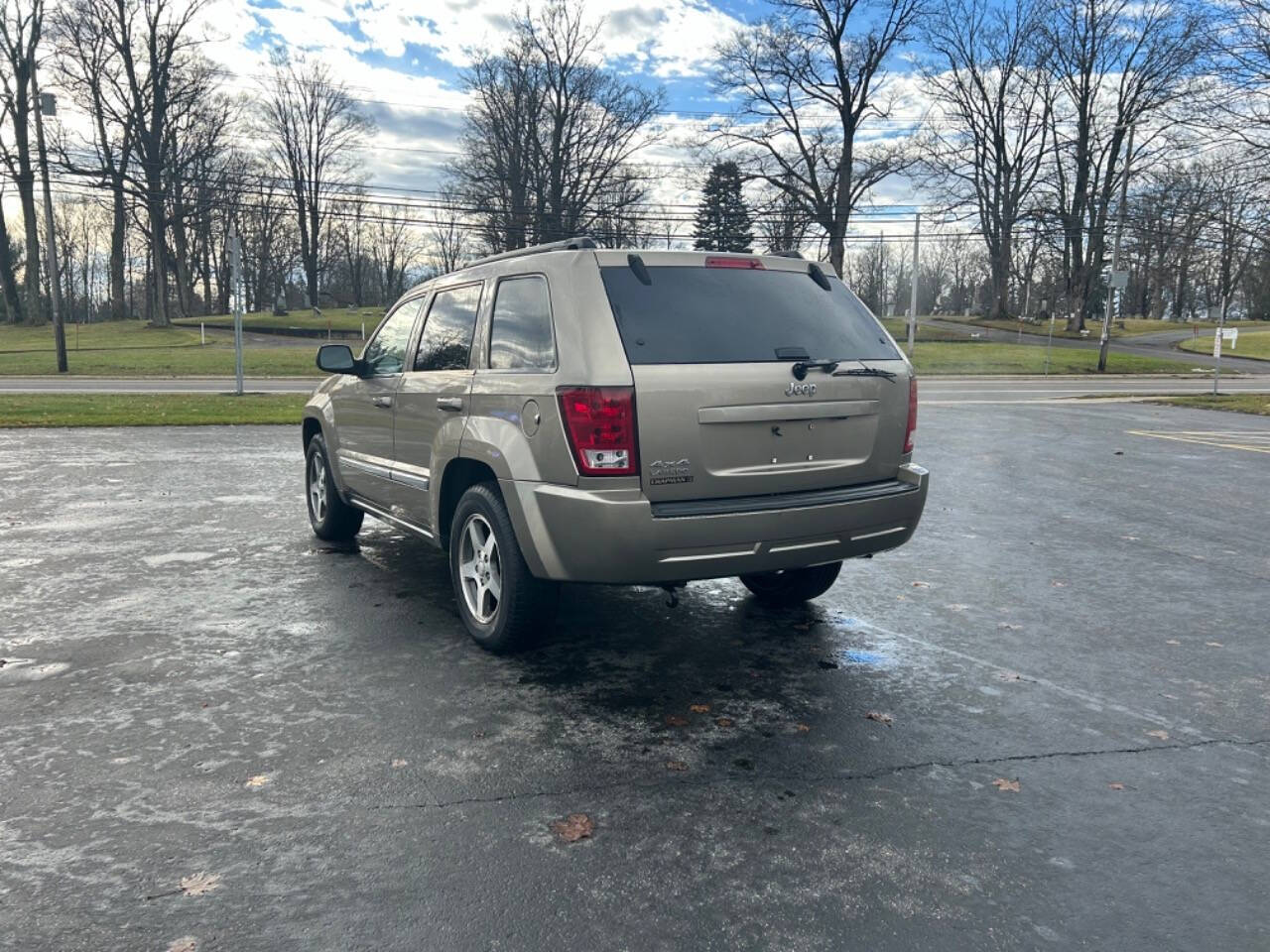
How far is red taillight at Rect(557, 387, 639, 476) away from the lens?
4008 mm

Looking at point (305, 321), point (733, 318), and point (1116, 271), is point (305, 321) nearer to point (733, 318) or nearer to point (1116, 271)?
point (1116, 271)

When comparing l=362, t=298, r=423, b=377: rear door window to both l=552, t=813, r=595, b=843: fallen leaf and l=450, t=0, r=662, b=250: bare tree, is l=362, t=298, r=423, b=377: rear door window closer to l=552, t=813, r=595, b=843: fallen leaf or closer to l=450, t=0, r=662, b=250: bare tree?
l=552, t=813, r=595, b=843: fallen leaf

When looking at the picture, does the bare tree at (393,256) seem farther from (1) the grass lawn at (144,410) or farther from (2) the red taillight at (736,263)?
(2) the red taillight at (736,263)

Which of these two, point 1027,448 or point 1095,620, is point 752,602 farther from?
point 1027,448

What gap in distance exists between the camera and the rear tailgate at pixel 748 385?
13.4 feet

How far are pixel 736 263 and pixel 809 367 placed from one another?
670 millimetres

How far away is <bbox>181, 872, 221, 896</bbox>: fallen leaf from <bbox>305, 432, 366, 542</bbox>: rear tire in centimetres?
436

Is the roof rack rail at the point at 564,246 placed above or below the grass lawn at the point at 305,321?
below

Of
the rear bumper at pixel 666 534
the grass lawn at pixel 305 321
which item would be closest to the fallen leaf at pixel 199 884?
the rear bumper at pixel 666 534

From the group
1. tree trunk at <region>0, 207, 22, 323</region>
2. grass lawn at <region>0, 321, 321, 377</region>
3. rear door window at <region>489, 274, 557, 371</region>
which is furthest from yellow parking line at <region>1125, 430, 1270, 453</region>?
tree trunk at <region>0, 207, 22, 323</region>

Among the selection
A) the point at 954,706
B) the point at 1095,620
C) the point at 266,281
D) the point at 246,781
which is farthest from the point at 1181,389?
the point at 266,281

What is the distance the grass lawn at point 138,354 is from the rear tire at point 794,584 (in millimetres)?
29147

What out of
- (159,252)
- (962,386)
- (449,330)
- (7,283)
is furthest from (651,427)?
(7,283)

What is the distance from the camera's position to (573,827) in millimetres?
3059
